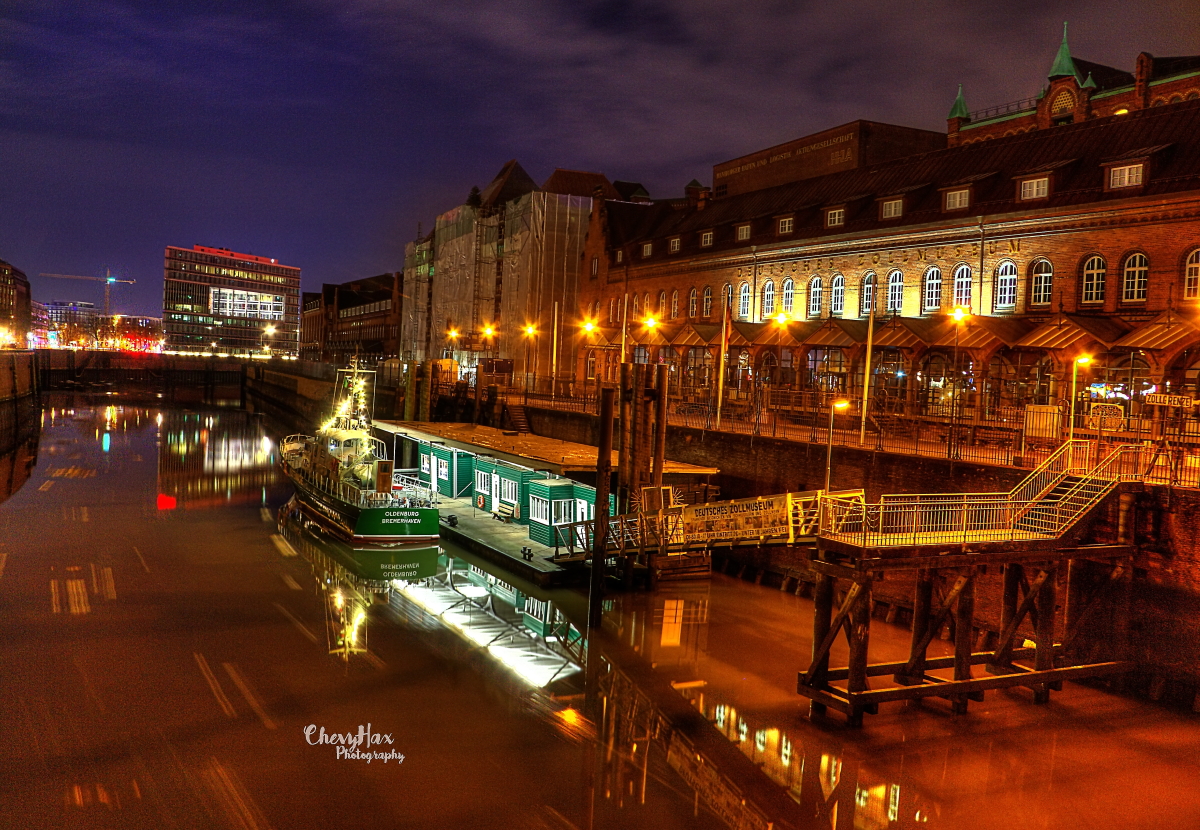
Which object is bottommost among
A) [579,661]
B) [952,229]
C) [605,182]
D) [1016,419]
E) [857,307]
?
[579,661]

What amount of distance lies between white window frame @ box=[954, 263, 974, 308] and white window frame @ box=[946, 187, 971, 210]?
2.69m

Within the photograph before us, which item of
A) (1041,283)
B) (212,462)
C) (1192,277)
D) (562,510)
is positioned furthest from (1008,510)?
(212,462)

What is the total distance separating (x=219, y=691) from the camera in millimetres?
→ 18172

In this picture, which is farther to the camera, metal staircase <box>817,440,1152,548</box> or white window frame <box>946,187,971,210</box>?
white window frame <box>946,187,971,210</box>

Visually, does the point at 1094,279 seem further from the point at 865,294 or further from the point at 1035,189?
the point at 865,294

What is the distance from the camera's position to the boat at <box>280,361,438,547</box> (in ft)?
104

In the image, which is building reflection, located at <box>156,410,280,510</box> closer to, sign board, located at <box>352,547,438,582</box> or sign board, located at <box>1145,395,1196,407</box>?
sign board, located at <box>352,547,438,582</box>

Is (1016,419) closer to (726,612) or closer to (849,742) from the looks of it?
(726,612)

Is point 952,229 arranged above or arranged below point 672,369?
above

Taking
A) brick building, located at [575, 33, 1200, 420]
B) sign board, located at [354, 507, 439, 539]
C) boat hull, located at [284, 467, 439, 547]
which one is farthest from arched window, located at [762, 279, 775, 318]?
sign board, located at [354, 507, 439, 539]

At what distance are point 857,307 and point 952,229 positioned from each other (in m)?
5.75

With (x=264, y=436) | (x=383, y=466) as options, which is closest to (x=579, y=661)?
(x=383, y=466)

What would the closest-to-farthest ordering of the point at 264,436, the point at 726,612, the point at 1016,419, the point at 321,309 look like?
the point at 726,612, the point at 1016,419, the point at 264,436, the point at 321,309

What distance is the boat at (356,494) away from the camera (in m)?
31.7
